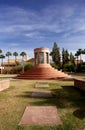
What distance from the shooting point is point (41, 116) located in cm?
588

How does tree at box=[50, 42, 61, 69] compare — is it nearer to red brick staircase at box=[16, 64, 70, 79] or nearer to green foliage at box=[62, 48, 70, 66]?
green foliage at box=[62, 48, 70, 66]

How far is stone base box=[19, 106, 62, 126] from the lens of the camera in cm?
525

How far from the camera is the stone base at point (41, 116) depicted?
5.25 meters

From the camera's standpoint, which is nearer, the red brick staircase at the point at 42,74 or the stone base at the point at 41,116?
the stone base at the point at 41,116

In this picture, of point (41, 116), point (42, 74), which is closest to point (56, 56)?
point (42, 74)

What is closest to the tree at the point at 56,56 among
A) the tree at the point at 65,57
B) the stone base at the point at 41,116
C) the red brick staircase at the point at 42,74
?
the tree at the point at 65,57

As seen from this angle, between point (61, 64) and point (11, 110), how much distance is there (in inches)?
2830

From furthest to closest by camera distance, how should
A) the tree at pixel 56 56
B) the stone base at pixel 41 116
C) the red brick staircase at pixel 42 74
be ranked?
the tree at pixel 56 56, the red brick staircase at pixel 42 74, the stone base at pixel 41 116

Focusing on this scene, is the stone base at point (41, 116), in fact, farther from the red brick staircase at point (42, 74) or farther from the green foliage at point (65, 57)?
the green foliage at point (65, 57)

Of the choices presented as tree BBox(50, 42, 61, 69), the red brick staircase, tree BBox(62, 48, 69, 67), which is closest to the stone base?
the red brick staircase

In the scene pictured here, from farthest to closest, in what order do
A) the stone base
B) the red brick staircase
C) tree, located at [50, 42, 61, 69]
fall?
tree, located at [50, 42, 61, 69] → the red brick staircase → the stone base

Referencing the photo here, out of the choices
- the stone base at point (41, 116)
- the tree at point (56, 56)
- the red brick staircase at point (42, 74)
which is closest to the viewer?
the stone base at point (41, 116)

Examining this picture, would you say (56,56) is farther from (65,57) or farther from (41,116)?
(41,116)

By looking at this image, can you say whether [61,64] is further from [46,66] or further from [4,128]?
[4,128]
